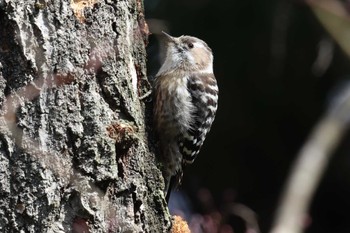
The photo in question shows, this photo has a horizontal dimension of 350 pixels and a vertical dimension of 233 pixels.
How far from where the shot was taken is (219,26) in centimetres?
687

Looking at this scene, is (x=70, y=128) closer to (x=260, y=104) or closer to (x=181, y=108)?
(x=181, y=108)

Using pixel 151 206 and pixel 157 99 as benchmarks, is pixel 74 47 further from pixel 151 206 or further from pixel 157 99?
pixel 157 99

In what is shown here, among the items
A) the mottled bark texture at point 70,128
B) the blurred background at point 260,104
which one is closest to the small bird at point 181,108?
the mottled bark texture at point 70,128

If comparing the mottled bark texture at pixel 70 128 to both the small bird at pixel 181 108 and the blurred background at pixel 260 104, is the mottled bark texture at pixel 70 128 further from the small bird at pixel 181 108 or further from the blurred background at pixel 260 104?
the blurred background at pixel 260 104

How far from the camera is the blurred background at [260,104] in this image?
6.84 meters

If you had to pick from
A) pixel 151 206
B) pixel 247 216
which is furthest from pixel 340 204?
pixel 151 206

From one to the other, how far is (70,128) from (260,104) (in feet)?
13.5

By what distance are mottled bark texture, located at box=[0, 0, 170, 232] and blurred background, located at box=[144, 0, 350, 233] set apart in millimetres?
2986

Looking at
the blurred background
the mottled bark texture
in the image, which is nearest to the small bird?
the mottled bark texture

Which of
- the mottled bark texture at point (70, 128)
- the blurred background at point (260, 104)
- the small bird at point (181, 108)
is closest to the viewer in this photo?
the mottled bark texture at point (70, 128)

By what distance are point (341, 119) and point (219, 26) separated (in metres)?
1.63

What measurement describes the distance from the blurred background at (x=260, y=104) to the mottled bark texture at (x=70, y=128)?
2986 mm

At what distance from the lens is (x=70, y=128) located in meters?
3.37

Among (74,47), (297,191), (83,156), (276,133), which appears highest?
(74,47)
